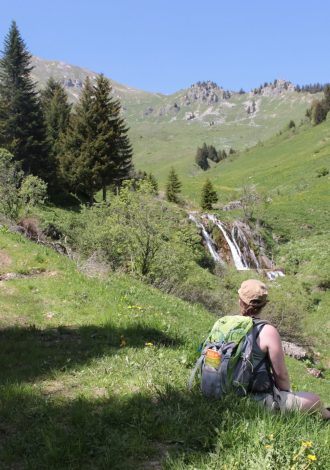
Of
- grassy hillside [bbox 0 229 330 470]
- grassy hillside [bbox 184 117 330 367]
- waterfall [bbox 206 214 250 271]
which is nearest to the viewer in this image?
grassy hillside [bbox 0 229 330 470]

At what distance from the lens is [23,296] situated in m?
12.0

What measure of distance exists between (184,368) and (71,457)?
10.6 feet

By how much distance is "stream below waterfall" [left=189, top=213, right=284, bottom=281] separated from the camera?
40.5 m

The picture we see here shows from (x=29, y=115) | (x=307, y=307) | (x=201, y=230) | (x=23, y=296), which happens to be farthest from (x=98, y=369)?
(x=29, y=115)

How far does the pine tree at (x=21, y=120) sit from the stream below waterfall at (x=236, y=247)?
49.8ft

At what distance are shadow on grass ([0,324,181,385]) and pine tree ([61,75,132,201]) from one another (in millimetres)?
36641

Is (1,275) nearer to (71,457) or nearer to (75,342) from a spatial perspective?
(75,342)

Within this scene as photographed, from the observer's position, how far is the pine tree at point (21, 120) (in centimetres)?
4266

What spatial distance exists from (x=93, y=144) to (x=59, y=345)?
129 ft

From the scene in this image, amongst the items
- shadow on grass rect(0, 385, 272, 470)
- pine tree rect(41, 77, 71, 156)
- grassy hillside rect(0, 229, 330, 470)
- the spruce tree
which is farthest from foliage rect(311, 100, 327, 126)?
shadow on grass rect(0, 385, 272, 470)

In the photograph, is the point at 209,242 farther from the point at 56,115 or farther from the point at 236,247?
the point at 56,115

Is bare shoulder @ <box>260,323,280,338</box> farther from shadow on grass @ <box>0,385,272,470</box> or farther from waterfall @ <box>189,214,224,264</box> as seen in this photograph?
waterfall @ <box>189,214,224,264</box>

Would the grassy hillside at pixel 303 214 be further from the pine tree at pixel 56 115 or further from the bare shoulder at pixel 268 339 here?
the pine tree at pixel 56 115

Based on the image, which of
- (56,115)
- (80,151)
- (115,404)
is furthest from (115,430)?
(56,115)
